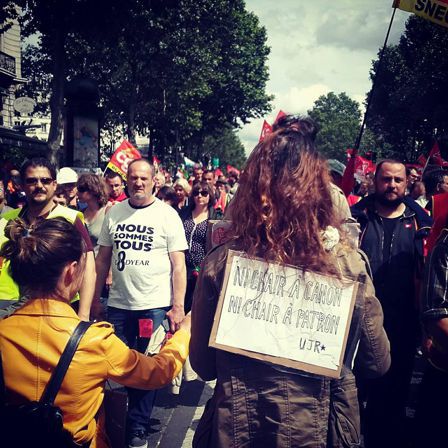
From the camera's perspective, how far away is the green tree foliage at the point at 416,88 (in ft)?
87.9

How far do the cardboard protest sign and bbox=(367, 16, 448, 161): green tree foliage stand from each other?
2667 centimetres

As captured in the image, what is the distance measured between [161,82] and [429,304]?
2594 centimetres

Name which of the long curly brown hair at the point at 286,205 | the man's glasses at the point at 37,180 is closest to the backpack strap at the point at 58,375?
the long curly brown hair at the point at 286,205

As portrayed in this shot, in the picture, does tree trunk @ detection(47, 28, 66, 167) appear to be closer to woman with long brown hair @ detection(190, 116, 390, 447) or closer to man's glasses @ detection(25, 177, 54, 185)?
man's glasses @ detection(25, 177, 54, 185)

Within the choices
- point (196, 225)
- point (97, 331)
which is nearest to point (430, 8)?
point (196, 225)

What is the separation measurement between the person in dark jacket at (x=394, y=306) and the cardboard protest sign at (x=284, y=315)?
1.96m

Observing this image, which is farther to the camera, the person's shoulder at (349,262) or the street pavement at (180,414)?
the street pavement at (180,414)

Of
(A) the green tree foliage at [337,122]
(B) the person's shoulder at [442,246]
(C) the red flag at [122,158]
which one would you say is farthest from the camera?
(A) the green tree foliage at [337,122]

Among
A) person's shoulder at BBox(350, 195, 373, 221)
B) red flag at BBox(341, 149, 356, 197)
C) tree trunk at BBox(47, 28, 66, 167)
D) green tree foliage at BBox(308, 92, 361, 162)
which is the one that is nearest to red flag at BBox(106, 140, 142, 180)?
red flag at BBox(341, 149, 356, 197)

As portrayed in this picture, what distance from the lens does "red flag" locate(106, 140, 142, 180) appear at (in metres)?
8.05

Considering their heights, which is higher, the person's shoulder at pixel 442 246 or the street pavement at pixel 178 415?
the person's shoulder at pixel 442 246

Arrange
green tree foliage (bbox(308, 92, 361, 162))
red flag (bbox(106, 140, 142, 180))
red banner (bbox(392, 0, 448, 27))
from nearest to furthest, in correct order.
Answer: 1. red banner (bbox(392, 0, 448, 27))
2. red flag (bbox(106, 140, 142, 180))
3. green tree foliage (bbox(308, 92, 361, 162))

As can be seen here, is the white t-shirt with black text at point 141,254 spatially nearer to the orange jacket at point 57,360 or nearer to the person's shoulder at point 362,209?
the person's shoulder at point 362,209

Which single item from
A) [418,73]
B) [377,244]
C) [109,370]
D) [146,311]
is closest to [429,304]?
[109,370]
